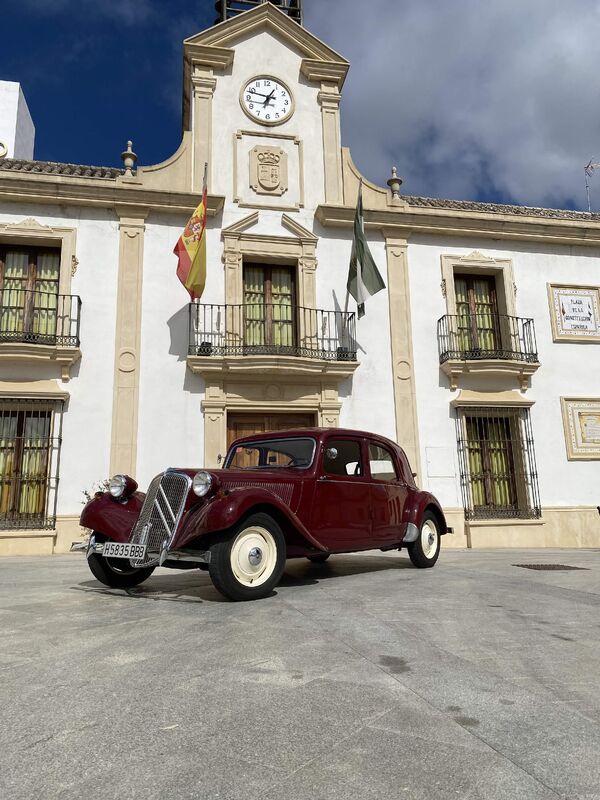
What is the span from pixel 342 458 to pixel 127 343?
6.56 m

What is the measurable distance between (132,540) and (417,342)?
8.91 m

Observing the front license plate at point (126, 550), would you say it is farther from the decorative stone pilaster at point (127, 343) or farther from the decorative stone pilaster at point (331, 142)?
the decorative stone pilaster at point (331, 142)

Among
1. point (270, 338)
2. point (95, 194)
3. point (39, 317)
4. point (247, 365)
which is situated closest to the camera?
point (247, 365)

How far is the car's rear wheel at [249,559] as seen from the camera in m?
4.37

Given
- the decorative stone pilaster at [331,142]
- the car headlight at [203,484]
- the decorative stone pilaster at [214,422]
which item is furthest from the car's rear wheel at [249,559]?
the decorative stone pilaster at [331,142]

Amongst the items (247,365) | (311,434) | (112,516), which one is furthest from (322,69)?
(112,516)

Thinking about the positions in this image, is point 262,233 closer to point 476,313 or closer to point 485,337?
point 476,313

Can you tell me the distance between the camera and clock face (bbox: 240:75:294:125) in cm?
1297

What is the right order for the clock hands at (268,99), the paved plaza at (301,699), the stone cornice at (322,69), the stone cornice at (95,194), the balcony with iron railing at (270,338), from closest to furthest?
1. the paved plaza at (301,699)
2. the balcony with iron railing at (270,338)
3. the stone cornice at (95,194)
4. the clock hands at (268,99)
5. the stone cornice at (322,69)

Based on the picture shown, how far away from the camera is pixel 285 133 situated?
1300 cm

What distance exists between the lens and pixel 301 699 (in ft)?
7.54

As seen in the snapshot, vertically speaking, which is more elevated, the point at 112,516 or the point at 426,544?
the point at 112,516

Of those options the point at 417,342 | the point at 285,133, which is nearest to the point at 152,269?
the point at 285,133

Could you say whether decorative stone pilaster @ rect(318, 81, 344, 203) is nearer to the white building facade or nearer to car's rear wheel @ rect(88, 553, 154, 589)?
the white building facade
